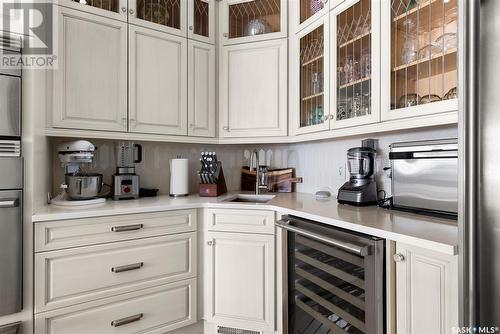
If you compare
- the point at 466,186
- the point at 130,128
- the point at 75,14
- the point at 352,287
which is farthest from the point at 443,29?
the point at 75,14

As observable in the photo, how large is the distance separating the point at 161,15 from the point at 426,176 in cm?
195

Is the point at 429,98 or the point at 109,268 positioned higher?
the point at 429,98

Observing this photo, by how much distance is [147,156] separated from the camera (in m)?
2.28

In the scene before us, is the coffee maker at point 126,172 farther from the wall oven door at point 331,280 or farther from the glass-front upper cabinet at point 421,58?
the glass-front upper cabinet at point 421,58

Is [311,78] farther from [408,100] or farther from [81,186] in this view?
[81,186]

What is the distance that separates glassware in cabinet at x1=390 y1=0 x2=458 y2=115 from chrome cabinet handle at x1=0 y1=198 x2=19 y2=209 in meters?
1.82

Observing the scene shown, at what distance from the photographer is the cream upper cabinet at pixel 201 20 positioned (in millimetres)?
2125

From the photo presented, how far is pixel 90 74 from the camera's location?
→ 1.77m

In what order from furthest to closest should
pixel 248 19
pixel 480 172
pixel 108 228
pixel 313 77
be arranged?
pixel 248 19, pixel 313 77, pixel 108 228, pixel 480 172

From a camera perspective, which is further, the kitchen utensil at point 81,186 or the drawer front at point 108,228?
the kitchen utensil at point 81,186

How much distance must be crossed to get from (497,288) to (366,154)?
0.97 meters

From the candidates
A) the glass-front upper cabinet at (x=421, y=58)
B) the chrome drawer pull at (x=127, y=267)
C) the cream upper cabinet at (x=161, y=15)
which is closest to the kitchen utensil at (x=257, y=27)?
the cream upper cabinet at (x=161, y=15)

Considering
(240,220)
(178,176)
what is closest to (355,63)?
(240,220)

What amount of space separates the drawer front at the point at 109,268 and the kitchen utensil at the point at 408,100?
4.53ft
